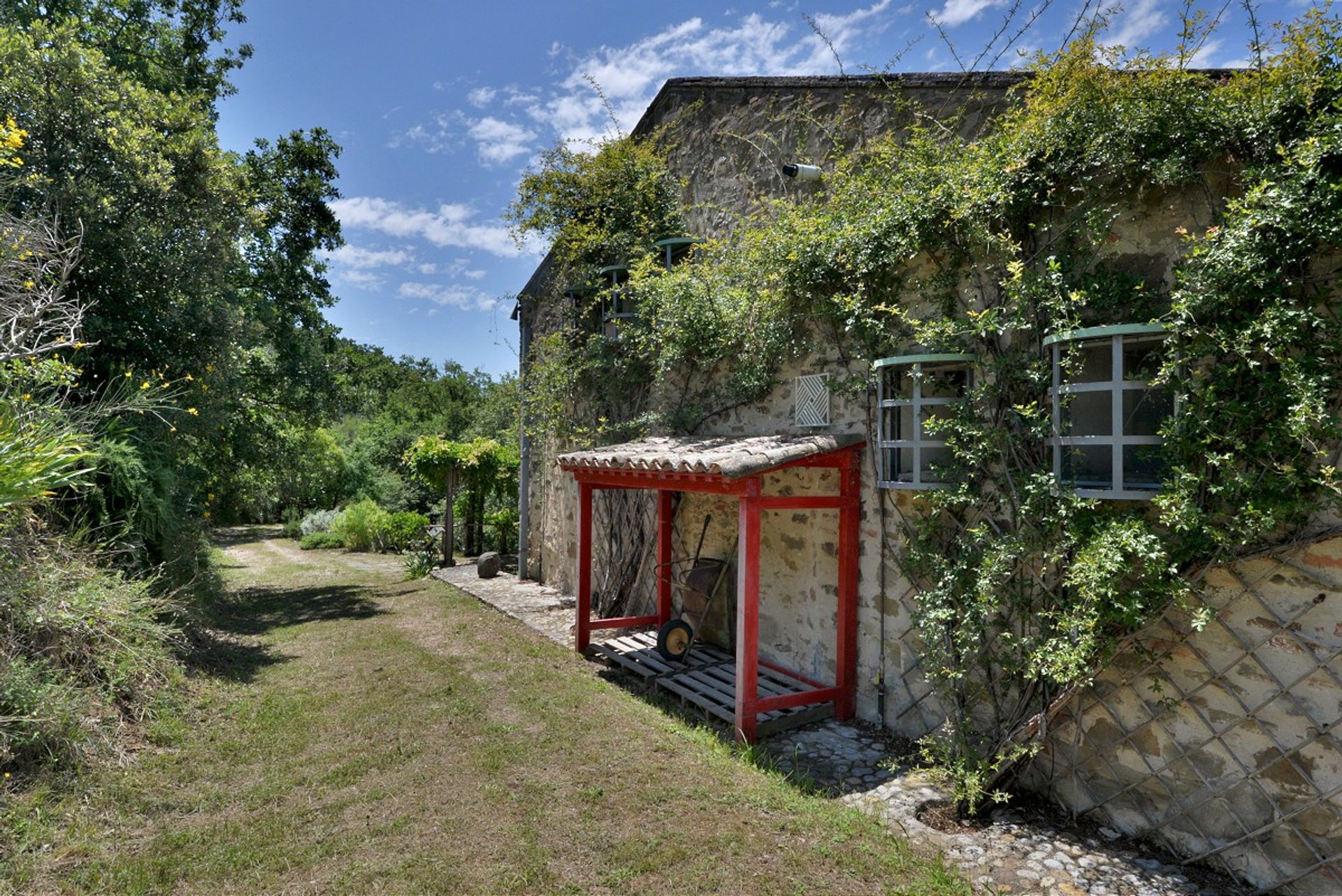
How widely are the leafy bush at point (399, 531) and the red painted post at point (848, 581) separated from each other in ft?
42.5

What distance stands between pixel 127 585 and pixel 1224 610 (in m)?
7.62

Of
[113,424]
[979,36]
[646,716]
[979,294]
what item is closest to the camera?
[979,294]

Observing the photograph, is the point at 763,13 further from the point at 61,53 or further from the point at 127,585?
the point at 127,585

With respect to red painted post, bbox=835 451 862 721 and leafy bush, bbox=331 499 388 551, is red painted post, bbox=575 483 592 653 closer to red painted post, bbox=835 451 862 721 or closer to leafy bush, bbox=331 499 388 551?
red painted post, bbox=835 451 862 721

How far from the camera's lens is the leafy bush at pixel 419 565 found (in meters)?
13.0

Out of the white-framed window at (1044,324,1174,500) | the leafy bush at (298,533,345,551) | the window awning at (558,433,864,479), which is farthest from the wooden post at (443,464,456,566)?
the white-framed window at (1044,324,1174,500)

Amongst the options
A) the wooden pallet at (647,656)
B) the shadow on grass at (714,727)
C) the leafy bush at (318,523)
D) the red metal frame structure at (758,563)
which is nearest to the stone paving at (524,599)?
the wooden pallet at (647,656)

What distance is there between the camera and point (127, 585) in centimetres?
556

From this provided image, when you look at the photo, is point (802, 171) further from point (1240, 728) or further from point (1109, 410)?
point (1240, 728)

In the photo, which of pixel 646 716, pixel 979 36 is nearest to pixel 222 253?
pixel 646 716

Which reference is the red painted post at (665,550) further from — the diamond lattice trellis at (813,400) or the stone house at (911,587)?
Answer: the diamond lattice trellis at (813,400)

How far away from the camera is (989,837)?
3713 mm

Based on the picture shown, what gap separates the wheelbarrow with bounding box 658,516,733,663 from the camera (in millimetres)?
6688

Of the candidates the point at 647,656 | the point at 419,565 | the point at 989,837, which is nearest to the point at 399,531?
the point at 419,565
